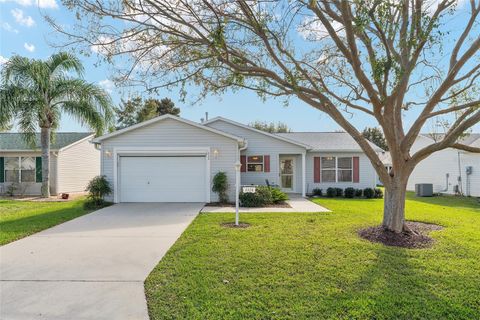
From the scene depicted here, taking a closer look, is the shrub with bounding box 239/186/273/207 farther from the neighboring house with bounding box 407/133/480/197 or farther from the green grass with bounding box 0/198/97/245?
the neighboring house with bounding box 407/133/480/197

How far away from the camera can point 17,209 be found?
471 inches

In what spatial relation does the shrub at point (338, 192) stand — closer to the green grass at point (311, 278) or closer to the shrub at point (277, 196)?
the shrub at point (277, 196)

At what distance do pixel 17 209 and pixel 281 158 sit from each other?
12.7 meters

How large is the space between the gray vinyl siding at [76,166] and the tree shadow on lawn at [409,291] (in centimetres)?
1775

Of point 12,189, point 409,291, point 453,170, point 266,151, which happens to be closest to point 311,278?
point 409,291

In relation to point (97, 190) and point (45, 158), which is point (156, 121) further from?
point (45, 158)

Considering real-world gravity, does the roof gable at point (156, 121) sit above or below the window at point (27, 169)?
above

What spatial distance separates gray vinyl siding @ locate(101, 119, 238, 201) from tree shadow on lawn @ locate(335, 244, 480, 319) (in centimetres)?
859

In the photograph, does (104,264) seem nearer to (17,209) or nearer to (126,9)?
(126,9)

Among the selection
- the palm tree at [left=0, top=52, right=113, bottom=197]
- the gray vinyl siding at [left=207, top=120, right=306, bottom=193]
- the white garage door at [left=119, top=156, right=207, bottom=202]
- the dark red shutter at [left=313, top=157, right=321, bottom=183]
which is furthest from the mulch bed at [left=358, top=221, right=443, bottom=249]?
the palm tree at [left=0, top=52, right=113, bottom=197]

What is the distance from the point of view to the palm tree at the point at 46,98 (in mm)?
14969

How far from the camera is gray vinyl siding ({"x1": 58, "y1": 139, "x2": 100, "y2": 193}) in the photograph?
1830 centimetres

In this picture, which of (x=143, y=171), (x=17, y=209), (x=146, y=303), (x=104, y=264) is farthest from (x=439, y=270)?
(x=17, y=209)

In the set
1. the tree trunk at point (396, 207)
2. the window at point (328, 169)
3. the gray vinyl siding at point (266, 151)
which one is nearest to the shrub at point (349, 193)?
the window at point (328, 169)
